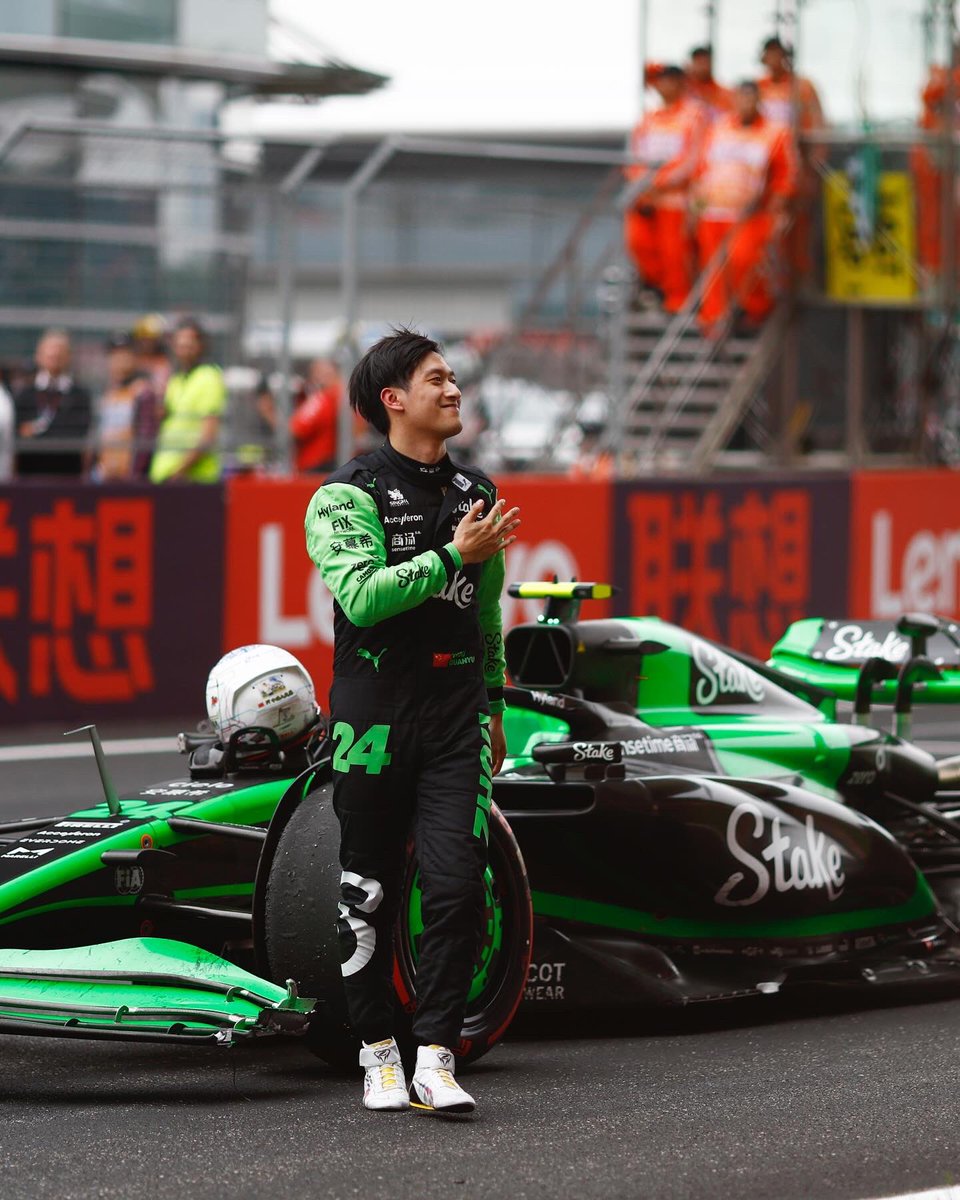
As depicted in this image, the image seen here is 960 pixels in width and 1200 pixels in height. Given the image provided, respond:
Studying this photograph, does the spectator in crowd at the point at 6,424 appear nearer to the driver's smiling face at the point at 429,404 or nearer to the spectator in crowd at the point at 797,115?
the spectator in crowd at the point at 797,115

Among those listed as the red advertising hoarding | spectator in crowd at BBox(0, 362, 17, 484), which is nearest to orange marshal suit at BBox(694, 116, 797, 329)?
the red advertising hoarding

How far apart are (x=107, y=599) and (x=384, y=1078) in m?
7.00

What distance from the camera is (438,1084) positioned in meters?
4.92

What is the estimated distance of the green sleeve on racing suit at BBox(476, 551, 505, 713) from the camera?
513cm

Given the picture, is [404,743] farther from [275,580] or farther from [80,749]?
[275,580]

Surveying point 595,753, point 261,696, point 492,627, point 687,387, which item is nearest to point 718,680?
point 595,753

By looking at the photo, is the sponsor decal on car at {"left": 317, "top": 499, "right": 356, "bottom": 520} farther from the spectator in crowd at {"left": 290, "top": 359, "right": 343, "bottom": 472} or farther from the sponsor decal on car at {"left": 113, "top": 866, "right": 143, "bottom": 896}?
the spectator in crowd at {"left": 290, "top": 359, "right": 343, "bottom": 472}

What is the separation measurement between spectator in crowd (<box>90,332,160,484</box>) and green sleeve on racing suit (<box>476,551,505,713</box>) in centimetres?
725

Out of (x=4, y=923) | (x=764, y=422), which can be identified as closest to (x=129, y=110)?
(x=764, y=422)

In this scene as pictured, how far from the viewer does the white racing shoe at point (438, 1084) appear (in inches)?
193

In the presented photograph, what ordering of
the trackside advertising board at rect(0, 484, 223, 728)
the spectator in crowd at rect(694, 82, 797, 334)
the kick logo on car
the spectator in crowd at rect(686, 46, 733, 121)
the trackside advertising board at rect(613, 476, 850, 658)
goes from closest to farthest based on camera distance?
the kick logo on car
the trackside advertising board at rect(0, 484, 223, 728)
the trackside advertising board at rect(613, 476, 850, 658)
the spectator in crowd at rect(694, 82, 797, 334)
the spectator in crowd at rect(686, 46, 733, 121)

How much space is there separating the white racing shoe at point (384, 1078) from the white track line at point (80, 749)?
592 cm

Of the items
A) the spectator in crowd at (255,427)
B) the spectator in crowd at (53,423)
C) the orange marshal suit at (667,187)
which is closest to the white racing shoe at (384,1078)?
the spectator in crowd at (53,423)

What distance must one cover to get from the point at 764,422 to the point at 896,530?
2.16 metres
